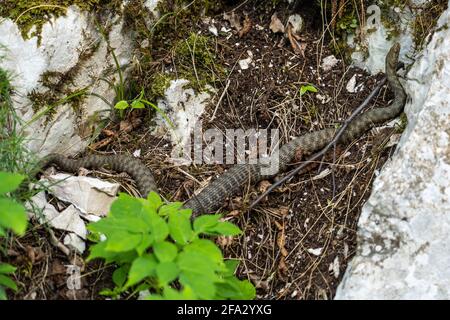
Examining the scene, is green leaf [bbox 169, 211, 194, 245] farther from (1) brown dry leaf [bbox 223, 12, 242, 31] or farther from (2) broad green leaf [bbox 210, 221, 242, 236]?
(1) brown dry leaf [bbox 223, 12, 242, 31]

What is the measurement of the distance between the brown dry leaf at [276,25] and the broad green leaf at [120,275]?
3.83 m

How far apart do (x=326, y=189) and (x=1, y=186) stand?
11.3ft

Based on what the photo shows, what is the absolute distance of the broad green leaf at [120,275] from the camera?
201 inches

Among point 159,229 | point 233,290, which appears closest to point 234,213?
point 233,290

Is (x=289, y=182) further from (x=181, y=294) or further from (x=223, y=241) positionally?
(x=181, y=294)

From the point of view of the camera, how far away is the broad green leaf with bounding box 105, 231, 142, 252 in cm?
443

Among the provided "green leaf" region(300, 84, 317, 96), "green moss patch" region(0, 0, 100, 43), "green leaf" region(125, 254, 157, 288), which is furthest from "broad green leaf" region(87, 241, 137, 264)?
"green leaf" region(300, 84, 317, 96)

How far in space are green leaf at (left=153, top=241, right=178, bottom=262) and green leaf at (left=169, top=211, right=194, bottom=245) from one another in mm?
126

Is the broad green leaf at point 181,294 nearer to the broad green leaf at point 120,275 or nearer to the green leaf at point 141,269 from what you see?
the green leaf at point 141,269

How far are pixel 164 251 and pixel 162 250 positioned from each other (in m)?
0.02
